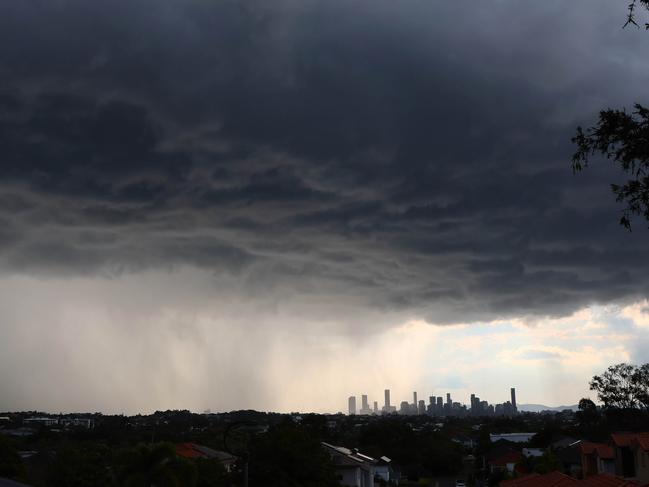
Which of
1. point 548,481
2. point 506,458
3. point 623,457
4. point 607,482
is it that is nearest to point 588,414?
point 506,458

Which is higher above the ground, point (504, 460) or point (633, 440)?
point (633, 440)

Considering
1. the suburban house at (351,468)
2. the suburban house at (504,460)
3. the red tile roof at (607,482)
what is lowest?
the suburban house at (504,460)

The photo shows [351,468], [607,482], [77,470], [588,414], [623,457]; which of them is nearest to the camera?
[607,482]

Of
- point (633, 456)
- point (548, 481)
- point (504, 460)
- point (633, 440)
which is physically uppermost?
point (633, 440)

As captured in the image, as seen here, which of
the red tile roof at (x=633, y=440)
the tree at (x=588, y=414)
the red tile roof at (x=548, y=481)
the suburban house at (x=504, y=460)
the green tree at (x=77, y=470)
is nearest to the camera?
the red tile roof at (x=548, y=481)

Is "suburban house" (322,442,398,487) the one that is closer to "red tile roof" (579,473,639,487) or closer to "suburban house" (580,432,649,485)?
"suburban house" (580,432,649,485)

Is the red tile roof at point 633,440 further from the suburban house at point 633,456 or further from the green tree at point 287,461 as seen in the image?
the green tree at point 287,461

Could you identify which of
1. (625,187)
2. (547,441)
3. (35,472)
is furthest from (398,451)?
(625,187)

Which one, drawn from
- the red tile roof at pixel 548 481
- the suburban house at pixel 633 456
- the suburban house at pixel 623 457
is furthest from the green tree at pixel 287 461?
the suburban house at pixel 633 456

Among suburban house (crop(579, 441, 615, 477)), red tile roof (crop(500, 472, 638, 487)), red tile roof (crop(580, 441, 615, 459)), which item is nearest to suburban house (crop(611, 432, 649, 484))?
red tile roof (crop(580, 441, 615, 459))

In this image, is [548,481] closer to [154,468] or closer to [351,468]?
[154,468]

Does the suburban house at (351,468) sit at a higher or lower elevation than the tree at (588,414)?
lower
